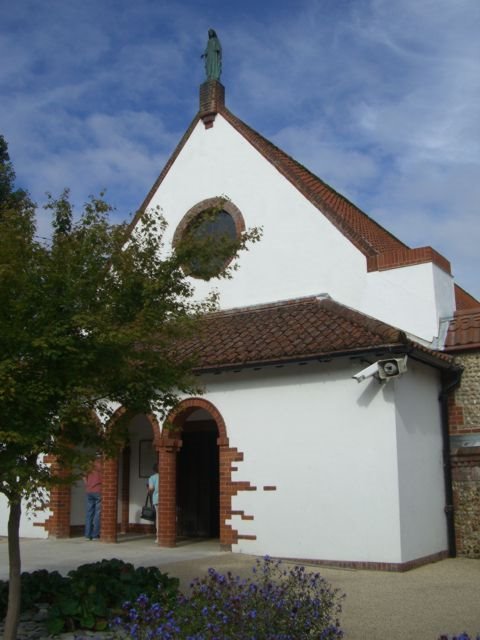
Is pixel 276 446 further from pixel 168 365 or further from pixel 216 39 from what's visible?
pixel 216 39

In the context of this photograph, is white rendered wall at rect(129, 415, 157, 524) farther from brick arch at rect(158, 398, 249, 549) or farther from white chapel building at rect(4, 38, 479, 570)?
brick arch at rect(158, 398, 249, 549)

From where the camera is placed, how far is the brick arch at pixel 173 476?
41.4 ft

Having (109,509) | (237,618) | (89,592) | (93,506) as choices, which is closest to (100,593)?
(89,592)

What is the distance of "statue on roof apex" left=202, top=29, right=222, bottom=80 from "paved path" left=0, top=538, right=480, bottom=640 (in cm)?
1072

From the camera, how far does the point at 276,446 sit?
12.4 meters

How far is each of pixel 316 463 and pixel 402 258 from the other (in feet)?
14.3

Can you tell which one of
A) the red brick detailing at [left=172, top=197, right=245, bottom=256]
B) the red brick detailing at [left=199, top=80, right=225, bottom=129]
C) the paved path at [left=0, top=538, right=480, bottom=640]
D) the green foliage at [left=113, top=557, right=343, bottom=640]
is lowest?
the paved path at [left=0, top=538, right=480, bottom=640]

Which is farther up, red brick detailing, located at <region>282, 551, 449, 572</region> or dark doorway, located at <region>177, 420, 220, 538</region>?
dark doorway, located at <region>177, 420, 220, 538</region>

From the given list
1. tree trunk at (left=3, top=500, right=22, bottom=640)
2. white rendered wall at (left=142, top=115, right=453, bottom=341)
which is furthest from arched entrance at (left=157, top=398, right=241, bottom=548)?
tree trunk at (left=3, top=500, right=22, bottom=640)

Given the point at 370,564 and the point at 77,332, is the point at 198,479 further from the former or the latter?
the point at 77,332

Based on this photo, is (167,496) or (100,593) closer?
(100,593)

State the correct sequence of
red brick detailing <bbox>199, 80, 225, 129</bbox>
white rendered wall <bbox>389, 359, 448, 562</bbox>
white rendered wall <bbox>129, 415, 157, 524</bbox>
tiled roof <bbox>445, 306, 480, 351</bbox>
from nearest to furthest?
white rendered wall <bbox>389, 359, 448, 562</bbox> < tiled roof <bbox>445, 306, 480, 351</bbox> < white rendered wall <bbox>129, 415, 157, 524</bbox> < red brick detailing <bbox>199, 80, 225, 129</bbox>

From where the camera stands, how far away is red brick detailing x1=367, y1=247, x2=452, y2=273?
13.7 meters

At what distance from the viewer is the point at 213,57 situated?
17.7m
